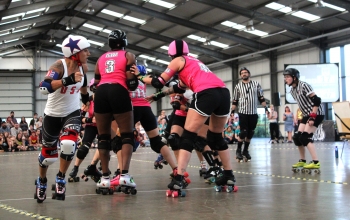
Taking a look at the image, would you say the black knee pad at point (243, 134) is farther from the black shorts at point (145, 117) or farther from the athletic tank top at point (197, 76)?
the athletic tank top at point (197, 76)

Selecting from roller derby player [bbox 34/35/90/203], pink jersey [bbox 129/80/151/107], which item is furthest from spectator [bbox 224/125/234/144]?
roller derby player [bbox 34/35/90/203]

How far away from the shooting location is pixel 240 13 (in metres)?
22.8

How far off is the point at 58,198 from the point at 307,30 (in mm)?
22734

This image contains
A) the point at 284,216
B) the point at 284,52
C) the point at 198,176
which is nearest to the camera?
the point at 284,216

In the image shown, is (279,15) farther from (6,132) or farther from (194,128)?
(194,128)

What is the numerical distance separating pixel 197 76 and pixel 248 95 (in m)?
5.14

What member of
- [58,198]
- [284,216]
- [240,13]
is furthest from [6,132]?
[284,216]

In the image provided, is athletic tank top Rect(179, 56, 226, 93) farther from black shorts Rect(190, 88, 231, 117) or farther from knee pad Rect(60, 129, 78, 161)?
knee pad Rect(60, 129, 78, 161)

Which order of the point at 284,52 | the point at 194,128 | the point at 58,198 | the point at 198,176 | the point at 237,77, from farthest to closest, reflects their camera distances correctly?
the point at 237,77 → the point at 284,52 → the point at 198,176 → the point at 194,128 → the point at 58,198

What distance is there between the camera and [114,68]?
535 centimetres

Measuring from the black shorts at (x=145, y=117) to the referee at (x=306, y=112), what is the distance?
8.85 feet

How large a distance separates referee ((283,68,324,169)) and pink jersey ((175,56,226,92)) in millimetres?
2825

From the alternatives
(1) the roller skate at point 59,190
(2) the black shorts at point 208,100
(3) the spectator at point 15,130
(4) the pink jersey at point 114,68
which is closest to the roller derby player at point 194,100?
(2) the black shorts at point 208,100

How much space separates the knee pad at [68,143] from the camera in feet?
15.9
